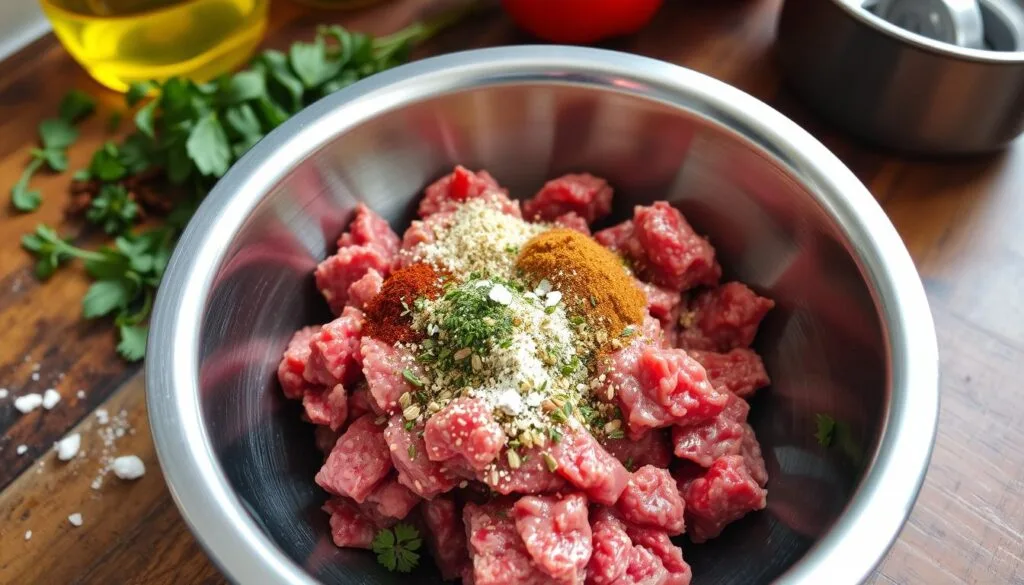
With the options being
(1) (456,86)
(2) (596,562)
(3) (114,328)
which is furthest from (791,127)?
(3) (114,328)

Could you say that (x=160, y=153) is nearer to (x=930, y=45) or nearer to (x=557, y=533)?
(x=557, y=533)

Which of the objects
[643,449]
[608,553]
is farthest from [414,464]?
[643,449]

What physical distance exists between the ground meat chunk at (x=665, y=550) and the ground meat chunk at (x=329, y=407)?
31.0 inches

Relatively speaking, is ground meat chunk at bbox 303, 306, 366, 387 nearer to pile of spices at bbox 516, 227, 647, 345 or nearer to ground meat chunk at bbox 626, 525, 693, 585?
pile of spices at bbox 516, 227, 647, 345

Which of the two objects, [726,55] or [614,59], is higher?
[614,59]

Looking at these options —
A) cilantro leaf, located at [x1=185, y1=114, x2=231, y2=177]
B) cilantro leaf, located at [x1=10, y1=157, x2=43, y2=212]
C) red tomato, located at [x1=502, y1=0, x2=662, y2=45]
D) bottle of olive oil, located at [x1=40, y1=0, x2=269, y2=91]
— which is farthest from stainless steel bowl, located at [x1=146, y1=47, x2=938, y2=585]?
cilantro leaf, located at [x1=10, y1=157, x2=43, y2=212]

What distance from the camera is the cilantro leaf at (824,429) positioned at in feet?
6.96

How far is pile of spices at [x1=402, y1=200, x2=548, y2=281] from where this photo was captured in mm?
2277

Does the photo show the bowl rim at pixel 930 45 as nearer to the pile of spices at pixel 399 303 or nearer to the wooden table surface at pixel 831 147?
the wooden table surface at pixel 831 147

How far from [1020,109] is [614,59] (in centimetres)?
148

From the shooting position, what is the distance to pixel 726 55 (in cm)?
342

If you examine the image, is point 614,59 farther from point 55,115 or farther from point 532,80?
point 55,115

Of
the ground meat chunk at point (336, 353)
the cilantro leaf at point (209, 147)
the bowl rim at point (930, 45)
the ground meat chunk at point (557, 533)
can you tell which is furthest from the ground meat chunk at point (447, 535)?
the bowl rim at point (930, 45)

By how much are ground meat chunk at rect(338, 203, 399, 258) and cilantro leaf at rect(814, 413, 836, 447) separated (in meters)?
1.31
